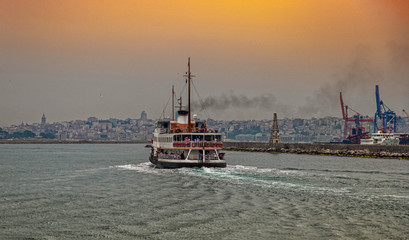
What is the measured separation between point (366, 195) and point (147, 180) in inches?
838

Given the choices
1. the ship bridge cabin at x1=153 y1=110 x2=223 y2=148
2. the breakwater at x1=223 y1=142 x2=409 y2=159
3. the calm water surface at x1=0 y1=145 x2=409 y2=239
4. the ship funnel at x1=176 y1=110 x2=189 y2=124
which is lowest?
the calm water surface at x1=0 y1=145 x2=409 y2=239

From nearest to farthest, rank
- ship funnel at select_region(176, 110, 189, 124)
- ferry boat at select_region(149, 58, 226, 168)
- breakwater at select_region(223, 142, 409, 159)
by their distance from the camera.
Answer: ferry boat at select_region(149, 58, 226, 168)
ship funnel at select_region(176, 110, 189, 124)
breakwater at select_region(223, 142, 409, 159)

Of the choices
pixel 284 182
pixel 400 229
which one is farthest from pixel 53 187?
pixel 400 229

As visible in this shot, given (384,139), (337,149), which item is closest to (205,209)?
(337,149)

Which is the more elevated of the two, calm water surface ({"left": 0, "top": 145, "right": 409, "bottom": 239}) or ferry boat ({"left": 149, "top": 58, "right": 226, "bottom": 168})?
ferry boat ({"left": 149, "top": 58, "right": 226, "bottom": 168})

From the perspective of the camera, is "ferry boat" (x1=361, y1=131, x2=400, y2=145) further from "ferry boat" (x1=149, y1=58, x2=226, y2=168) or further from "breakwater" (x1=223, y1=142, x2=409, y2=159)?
"ferry boat" (x1=149, y1=58, x2=226, y2=168)

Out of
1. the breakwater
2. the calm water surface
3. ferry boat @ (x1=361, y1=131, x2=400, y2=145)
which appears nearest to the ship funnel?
the calm water surface

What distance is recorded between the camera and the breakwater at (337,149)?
9000 cm

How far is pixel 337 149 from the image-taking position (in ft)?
353

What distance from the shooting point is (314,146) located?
383 feet

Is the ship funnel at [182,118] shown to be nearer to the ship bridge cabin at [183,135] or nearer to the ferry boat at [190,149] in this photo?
the ship bridge cabin at [183,135]

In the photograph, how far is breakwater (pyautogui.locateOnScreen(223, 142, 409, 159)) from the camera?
90000 mm

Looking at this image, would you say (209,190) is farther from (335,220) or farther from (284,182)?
(335,220)

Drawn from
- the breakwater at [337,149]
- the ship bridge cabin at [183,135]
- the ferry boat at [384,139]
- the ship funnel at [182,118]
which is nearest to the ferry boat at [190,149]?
the ship bridge cabin at [183,135]
